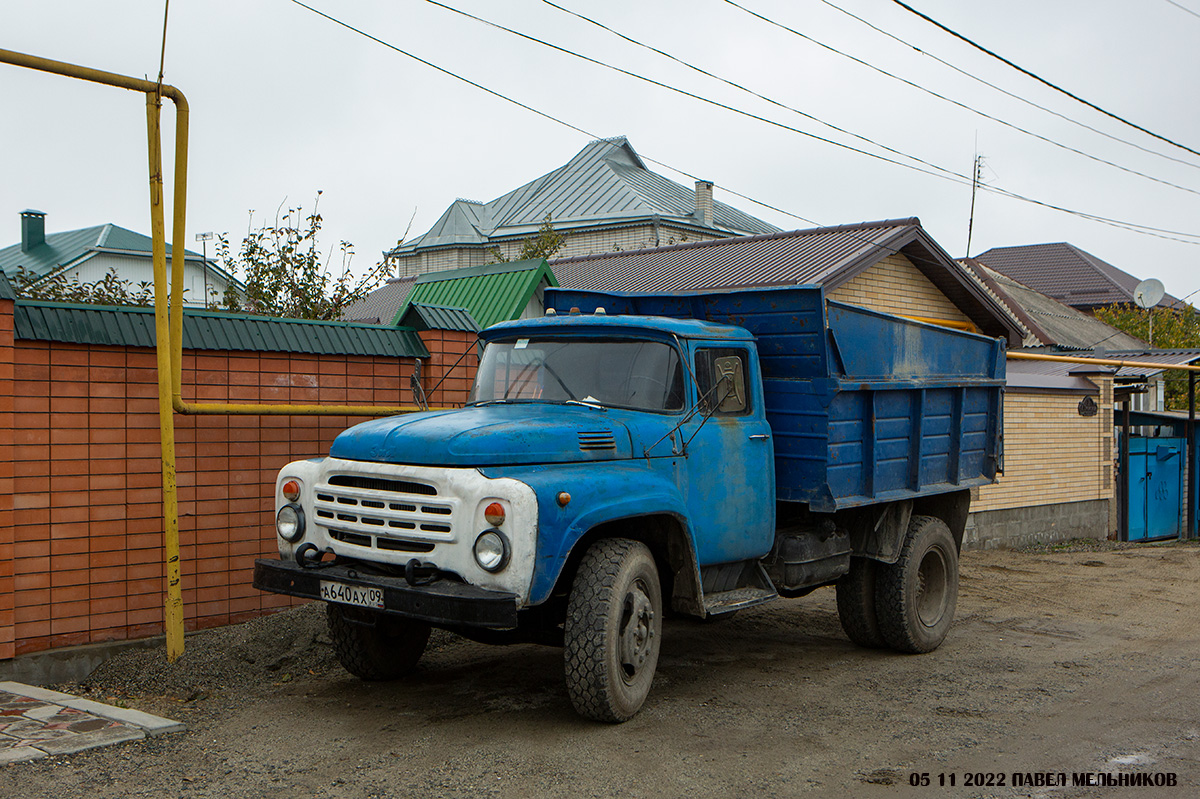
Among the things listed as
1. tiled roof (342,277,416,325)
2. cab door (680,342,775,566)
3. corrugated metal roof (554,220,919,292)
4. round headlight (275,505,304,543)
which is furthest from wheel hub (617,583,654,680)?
tiled roof (342,277,416,325)

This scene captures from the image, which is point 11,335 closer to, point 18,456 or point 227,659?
point 18,456

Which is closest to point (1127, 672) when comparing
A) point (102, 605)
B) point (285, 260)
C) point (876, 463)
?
point (876, 463)

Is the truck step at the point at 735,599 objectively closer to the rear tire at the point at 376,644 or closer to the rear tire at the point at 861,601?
the rear tire at the point at 861,601

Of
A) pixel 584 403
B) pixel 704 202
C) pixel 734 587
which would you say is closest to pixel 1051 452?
pixel 734 587

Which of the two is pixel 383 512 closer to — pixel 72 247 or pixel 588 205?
pixel 588 205

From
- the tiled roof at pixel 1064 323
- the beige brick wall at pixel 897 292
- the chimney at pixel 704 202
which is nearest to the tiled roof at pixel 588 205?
the chimney at pixel 704 202

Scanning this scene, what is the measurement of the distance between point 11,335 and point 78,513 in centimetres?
115

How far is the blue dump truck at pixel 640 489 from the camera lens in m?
5.15

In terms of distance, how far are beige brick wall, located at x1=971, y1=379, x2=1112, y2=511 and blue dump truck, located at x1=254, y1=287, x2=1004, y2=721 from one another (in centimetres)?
664

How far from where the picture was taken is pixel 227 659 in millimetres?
6598

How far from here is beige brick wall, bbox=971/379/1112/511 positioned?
571 inches

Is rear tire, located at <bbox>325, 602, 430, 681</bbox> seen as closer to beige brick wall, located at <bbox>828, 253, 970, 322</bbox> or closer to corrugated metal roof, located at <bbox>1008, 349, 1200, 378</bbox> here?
beige brick wall, located at <bbox>828, 253, 970, 322</bbox>

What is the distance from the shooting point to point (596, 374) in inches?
246

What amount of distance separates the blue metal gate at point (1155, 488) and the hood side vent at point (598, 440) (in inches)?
559
